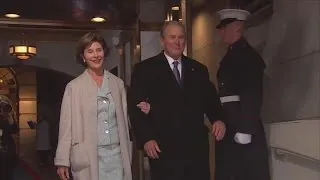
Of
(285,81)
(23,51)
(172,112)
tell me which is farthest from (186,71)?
(23,51)

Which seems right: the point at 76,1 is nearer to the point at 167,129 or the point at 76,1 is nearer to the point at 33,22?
the point at 33,22

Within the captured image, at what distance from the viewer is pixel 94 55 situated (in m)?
3.23

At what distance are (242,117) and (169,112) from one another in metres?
0.60

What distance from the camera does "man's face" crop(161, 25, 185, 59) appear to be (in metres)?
3.25

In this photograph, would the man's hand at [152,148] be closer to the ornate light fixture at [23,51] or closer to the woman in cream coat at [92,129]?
the woman in cream coat at [92,129]

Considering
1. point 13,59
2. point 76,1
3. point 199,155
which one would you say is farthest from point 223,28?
point 13,59

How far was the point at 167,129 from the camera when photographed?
321 cm

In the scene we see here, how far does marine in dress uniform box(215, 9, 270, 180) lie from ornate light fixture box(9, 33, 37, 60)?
3.26 metres

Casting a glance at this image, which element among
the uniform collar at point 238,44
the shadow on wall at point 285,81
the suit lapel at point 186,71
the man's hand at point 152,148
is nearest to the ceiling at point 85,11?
the shadow on wall at point 285,81

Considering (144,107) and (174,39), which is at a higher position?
(174,39)

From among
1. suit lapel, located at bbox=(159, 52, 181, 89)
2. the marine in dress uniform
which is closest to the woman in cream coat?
suit lapel, located at bbox=(159, 52, 181, 89)

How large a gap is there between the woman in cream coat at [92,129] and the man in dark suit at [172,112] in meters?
0.13

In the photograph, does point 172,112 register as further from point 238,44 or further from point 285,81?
point 285,81

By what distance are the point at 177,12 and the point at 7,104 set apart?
8.85 ft
